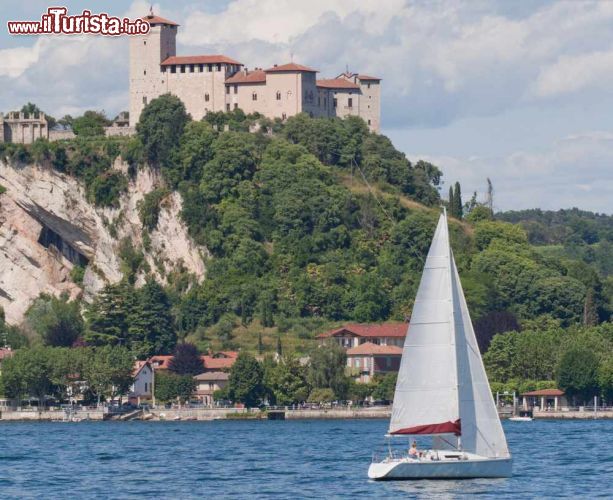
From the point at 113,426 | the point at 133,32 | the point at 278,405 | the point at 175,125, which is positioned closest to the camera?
the point at 113,426

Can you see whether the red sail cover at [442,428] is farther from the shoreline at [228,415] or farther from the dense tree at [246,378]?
the dense tree at [246,378]

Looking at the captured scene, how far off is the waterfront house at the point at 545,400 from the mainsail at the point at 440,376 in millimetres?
68336

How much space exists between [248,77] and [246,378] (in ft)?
136

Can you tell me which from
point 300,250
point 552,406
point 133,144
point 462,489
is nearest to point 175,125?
point 133,144

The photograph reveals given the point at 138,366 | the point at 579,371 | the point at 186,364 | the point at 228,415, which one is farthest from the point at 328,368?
the point at 579,371

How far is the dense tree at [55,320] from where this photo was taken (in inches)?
6206

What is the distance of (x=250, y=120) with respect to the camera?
6614 inches

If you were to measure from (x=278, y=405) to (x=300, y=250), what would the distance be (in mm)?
27512

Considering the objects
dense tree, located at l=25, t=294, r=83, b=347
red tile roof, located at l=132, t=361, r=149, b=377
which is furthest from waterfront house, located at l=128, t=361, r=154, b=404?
dense tree, located at l=25, t=294, r=83, b=347

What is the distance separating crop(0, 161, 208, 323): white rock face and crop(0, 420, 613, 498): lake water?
135 ft

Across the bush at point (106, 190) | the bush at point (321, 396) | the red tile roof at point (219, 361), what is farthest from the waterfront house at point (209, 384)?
the bush at point (106, 190)

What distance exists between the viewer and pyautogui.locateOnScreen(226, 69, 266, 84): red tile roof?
548 feet

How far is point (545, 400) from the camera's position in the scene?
5389 inches

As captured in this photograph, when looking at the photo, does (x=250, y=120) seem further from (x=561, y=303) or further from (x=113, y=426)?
(x=113, y=426)
